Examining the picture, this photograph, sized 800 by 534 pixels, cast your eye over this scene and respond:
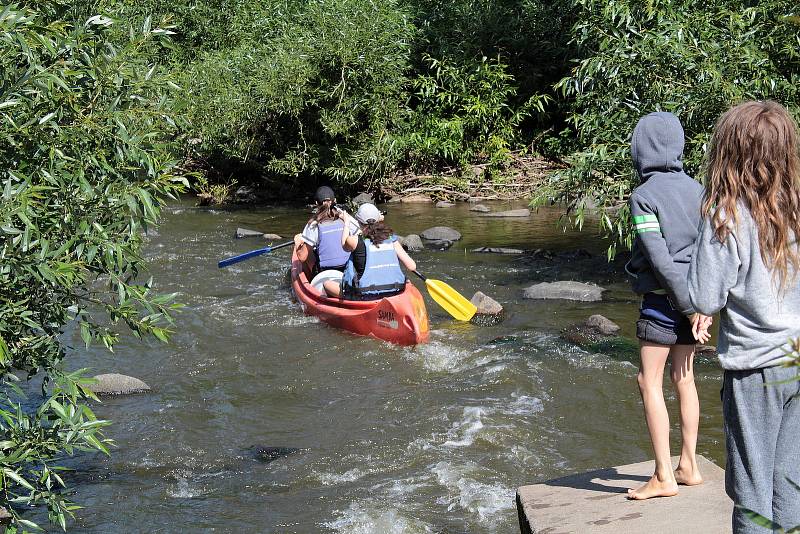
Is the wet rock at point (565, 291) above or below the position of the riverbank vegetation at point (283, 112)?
below

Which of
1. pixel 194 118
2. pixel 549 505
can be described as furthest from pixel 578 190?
pixel 194 118

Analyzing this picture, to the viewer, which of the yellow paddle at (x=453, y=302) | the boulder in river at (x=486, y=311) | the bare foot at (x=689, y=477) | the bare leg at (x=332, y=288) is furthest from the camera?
the bare leg at (x=332, y=288)

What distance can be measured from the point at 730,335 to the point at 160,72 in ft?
10.0

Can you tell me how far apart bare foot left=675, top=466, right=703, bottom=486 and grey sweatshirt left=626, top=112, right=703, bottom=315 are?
0.75 meters

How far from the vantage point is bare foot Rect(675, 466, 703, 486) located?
155 inches

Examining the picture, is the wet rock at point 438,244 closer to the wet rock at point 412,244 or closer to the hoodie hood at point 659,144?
the wet rock at point 412,244

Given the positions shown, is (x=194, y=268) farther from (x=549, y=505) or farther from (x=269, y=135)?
(x=549, y=505)

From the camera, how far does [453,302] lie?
9.31 m

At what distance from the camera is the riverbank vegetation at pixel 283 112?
Result: 396 cm

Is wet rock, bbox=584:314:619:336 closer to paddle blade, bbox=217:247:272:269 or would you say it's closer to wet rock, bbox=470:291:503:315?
wet rock, bbox=470:291:503:315

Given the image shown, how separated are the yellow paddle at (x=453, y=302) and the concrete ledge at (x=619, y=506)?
498cm

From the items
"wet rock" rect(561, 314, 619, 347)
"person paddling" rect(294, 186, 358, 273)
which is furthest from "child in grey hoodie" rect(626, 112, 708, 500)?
"person paddling" rect(294, 186, 358, 273)

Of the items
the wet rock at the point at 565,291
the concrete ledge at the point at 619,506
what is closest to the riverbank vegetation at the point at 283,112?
the wet rock at the point at 565,291

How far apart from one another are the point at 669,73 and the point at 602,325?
239cm
